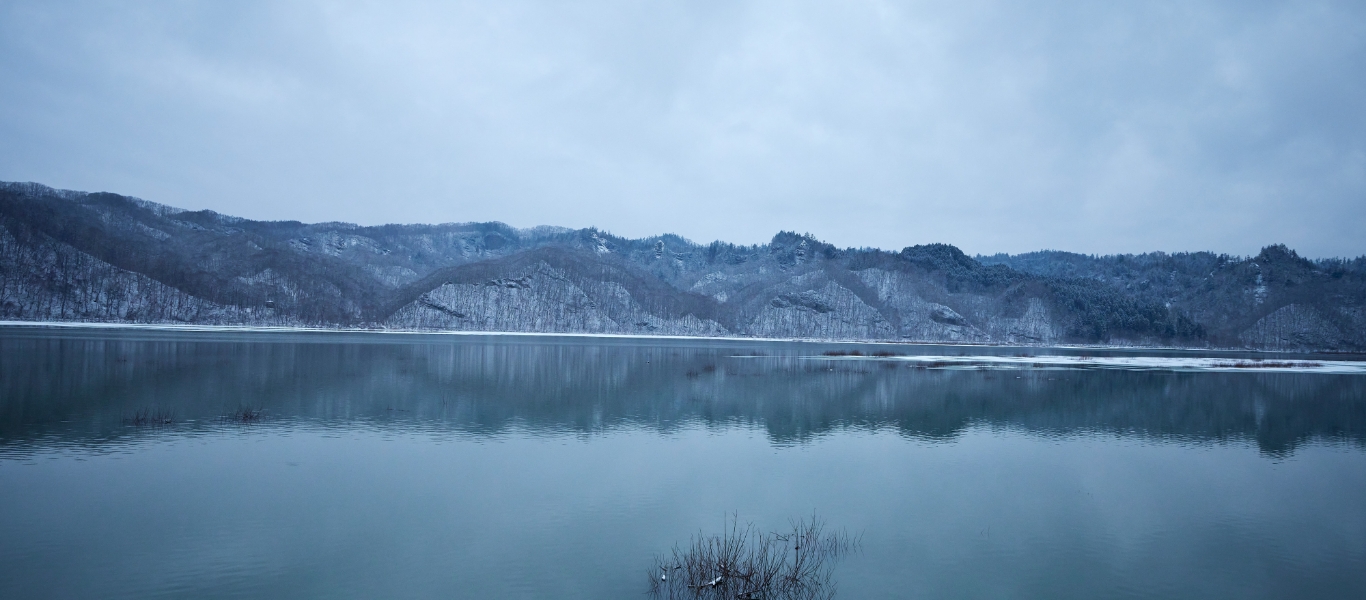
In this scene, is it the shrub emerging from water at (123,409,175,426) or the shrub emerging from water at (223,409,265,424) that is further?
the shrub emerging from water at (223,409,265,424)

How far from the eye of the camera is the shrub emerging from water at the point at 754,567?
11.6 meters

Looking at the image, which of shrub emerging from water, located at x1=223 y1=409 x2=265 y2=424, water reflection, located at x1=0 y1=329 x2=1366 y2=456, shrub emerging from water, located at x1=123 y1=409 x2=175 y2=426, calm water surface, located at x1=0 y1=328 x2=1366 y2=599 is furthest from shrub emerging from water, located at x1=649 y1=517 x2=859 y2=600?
shrub emerging from water, located at x1=123 y1=409 x2=175 y2=426

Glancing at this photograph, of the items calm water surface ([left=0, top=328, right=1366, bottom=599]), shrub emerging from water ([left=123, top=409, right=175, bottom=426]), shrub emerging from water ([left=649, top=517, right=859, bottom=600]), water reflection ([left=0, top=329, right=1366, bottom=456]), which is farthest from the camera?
water reflection ([left=0, top=329, right=1366, bottom=456])

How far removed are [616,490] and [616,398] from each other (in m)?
19.5

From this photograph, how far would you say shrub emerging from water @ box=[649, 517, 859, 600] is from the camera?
38.0 ft

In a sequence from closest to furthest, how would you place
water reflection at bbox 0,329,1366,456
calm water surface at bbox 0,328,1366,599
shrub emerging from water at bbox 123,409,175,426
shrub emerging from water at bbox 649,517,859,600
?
shrub emerging from water at bbox 649,517,859,600 → calm water surface at bbox 0,328,1366,599 → shrub emerging from water at bbox 123,409,175,426 → water reflection at bbox 0,329,1366,456

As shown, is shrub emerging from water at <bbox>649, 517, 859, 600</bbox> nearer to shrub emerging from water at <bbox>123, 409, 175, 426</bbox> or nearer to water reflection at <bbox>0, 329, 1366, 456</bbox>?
water reflection at <bbox>0, 329, 1366, 456</bbox>

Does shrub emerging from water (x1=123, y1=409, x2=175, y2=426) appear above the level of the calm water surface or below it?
above

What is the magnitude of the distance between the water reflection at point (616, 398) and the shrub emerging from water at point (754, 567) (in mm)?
12104

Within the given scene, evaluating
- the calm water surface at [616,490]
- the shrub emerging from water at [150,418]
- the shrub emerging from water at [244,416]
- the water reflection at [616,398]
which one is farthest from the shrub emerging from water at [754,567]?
the shrub emerging from water at [150,418]

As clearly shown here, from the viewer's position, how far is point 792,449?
80.9 ft

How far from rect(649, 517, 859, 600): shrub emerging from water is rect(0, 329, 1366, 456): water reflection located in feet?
39.7

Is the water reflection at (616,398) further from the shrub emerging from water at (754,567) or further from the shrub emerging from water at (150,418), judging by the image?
the shrub emerging from water at (754,567)

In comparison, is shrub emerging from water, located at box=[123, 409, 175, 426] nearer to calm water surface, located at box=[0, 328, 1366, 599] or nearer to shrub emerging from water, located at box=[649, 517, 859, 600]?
calm water surface, located at box=[0, 328, 1366, 599]
